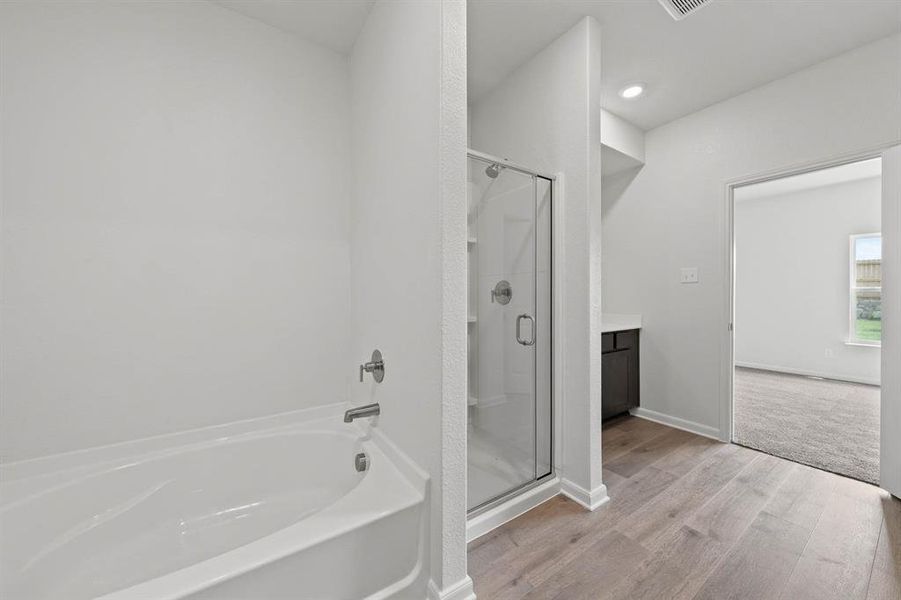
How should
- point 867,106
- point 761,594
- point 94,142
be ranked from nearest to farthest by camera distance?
1. point 761,594
2. point 94,142
3. point 867,106

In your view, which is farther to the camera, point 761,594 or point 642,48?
point 642,48

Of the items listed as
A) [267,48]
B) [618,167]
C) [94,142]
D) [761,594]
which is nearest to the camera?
[761,594]

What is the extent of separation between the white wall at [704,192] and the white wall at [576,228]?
1.42m

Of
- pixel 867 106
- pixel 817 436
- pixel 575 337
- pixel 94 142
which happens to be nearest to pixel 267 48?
pixel 94 142

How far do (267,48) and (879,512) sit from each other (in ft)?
12.9

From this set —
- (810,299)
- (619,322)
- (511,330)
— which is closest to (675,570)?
(511,330)

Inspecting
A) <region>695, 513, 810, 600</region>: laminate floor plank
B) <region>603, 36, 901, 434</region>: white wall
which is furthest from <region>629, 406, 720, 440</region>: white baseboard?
<region>695, 513, 810, 600</region>: laminate floor plank

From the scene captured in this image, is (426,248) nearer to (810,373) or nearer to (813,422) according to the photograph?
(813,422)

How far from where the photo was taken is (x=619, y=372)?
9.57 feet

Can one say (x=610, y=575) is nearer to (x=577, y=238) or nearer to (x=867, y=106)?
(x=577, y=238)

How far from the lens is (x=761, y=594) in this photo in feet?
4.17

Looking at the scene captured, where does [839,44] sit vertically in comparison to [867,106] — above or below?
above

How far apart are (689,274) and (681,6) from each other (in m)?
1.81

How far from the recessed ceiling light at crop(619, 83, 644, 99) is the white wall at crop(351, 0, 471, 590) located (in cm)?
182
